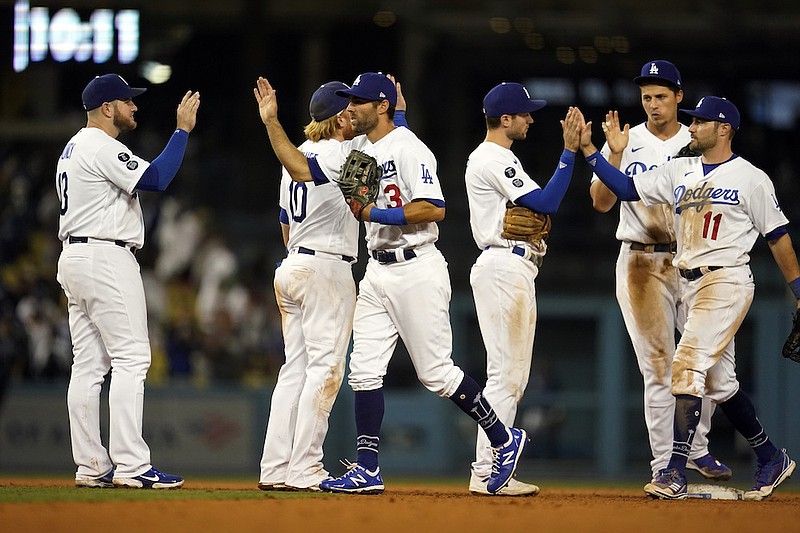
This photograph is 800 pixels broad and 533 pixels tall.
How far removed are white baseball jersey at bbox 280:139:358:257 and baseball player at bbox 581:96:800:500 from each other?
4.57ft

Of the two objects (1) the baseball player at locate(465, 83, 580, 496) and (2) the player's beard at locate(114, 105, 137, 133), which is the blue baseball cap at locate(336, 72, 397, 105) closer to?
(1) the baseball player at locate(465, 83, 580, 496)

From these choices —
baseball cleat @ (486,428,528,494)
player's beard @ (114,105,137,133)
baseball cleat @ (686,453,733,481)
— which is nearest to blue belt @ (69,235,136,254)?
player's beard @ (114,105,137,133)

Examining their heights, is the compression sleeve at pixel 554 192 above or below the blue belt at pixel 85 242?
above

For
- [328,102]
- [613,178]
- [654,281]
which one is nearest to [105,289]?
[328,102]

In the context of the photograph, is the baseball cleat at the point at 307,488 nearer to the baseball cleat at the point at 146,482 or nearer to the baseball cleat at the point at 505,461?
the baseball cleat at the point at 146,482

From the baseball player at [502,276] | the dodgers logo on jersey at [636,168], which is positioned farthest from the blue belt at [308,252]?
the dodgers logo on jersey at [636,168]

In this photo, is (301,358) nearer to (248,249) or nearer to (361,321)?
(361,321)

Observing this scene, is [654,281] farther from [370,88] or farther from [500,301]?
[370,88]

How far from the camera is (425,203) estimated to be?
21.4 ft

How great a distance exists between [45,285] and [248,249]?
2.72 m

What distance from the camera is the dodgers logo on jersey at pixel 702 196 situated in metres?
6.78

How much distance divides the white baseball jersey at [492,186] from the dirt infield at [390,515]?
60.7 inches

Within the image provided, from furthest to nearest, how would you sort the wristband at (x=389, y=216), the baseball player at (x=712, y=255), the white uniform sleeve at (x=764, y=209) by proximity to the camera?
the white uniform sleeve at (x=764, y=209) < the baseball player at (x=712, y=255) < the wristband at (x=389, y=216)

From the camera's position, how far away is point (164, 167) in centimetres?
691
